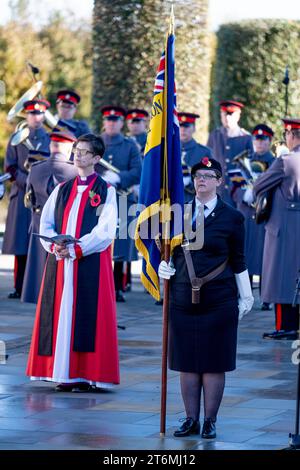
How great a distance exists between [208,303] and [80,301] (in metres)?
1.74

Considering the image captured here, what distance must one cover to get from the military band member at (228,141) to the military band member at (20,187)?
7.36 feet

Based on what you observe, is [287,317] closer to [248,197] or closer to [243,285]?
[248,197]

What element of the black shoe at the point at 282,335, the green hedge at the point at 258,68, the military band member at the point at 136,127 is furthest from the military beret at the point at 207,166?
the green hedge at the point at 258,68

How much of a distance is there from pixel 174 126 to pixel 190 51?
10.9 meters

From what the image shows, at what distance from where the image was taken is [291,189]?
12.1 meters

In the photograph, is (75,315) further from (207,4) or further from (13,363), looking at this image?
(207,4)

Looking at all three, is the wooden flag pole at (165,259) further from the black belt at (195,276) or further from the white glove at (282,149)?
the white glove at (282,149)

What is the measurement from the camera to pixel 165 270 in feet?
26.1

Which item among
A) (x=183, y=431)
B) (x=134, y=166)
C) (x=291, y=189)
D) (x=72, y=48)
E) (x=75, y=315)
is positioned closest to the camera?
(x=183, y=431)

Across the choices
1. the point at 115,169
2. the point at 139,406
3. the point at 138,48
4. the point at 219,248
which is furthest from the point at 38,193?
the point at 138,48

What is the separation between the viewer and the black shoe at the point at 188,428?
25.9ft

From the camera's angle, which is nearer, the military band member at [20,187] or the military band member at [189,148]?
the military band member at [20,187]
